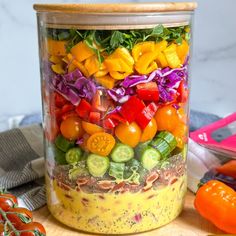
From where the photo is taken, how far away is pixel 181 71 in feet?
2.64

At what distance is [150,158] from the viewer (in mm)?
789

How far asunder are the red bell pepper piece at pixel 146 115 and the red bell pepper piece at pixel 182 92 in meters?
0.06

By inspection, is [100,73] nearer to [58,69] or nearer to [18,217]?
[58,69]

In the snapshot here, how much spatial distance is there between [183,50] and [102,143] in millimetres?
178

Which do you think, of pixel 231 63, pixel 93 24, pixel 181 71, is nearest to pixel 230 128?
pixel 231 63

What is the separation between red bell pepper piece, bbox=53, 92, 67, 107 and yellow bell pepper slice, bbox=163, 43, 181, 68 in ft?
0.51

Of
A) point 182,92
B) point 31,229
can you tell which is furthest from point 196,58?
point 31,229

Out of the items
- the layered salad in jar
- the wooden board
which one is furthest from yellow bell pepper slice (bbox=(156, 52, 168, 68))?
the wooden board

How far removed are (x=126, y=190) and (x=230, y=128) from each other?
0.48 metres

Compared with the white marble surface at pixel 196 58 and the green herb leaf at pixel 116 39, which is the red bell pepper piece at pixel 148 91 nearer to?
the green herb leaf at pixel 116 39

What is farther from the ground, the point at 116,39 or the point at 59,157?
the point at 116,39

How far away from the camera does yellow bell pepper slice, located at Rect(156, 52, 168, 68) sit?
2.50ft

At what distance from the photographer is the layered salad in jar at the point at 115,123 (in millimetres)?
747

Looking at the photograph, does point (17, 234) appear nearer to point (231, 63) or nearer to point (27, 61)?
point (27, 61)
